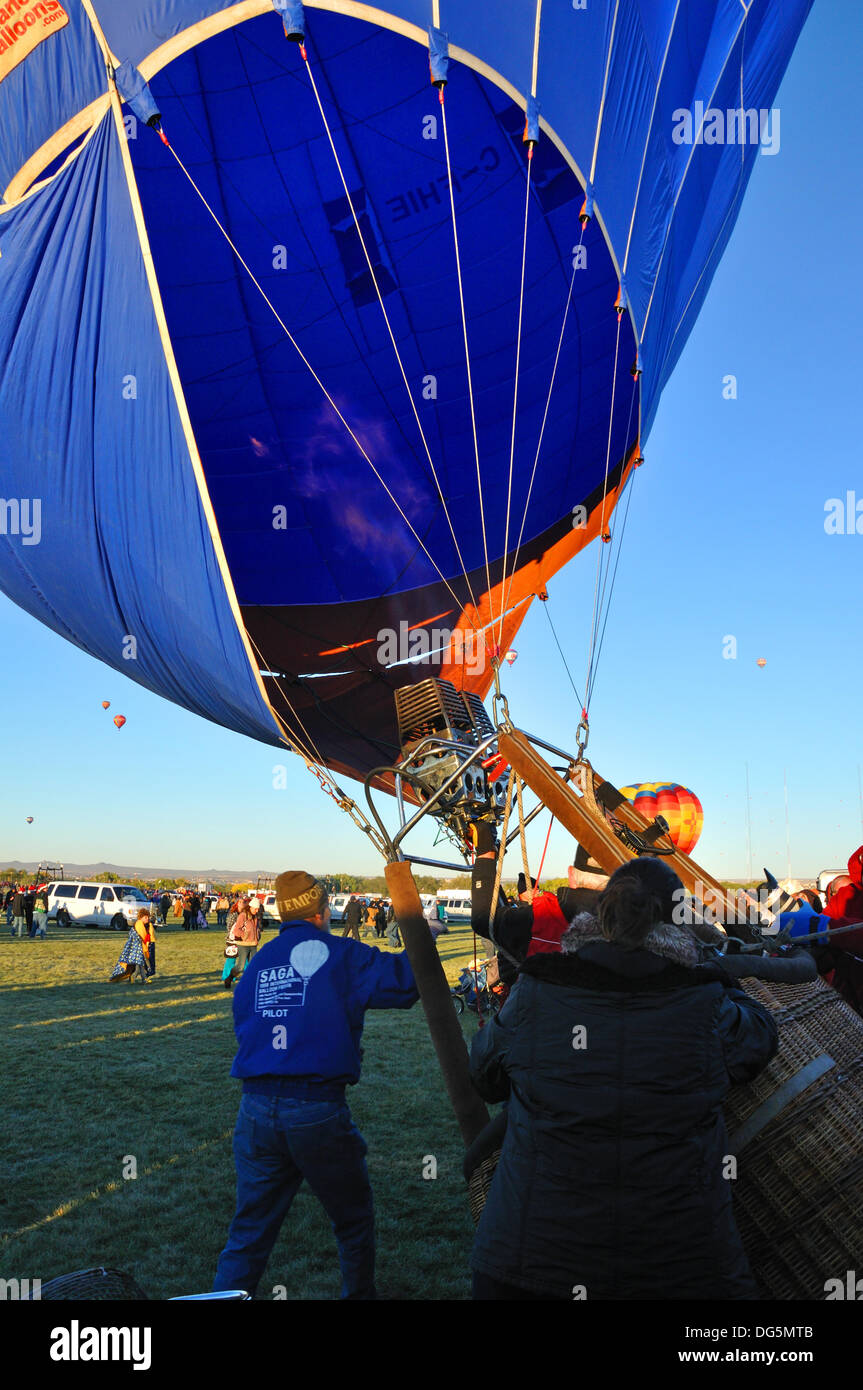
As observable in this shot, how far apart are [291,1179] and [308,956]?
2.25 feet

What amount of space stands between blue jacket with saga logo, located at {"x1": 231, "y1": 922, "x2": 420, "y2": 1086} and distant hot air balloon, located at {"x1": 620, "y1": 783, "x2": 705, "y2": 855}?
6.88 m

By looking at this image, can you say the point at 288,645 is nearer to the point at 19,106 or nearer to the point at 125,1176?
the point at 19,106

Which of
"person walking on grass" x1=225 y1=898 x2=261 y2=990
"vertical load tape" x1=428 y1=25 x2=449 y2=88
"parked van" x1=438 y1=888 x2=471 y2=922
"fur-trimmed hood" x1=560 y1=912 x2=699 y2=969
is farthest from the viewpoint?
"parked van" x1=438 y1=888 x2=471 y2=922

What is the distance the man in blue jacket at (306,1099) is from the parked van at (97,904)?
27411 millimetres

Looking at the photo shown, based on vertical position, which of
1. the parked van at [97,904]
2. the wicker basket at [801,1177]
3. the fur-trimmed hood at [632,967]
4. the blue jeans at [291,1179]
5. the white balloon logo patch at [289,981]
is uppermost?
the fur-trimmed hood at [632,967]

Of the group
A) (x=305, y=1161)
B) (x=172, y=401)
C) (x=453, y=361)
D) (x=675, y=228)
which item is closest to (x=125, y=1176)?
(x=305, y=1161)

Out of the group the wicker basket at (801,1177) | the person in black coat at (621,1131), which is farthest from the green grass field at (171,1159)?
the person in black coat at (621,1131)

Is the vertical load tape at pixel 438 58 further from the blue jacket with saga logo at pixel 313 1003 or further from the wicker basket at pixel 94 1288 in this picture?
the wicker basket at pixel 94 1288

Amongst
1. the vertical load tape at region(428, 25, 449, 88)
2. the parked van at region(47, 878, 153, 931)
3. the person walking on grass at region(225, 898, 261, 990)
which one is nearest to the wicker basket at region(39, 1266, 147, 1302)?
the vertical load tape at region(428, 25, 449, 88)

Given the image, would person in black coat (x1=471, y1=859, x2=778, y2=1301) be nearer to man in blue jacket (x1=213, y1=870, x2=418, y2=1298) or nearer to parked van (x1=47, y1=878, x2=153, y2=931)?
man in blue jacket (x1=213, y1=870, x2=418, y2=1298)

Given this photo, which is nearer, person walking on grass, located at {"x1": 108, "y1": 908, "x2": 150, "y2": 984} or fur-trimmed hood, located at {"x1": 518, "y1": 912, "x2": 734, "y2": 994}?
fur-trimmed hood, located at {"x1": 518, "y1": 912, "x2": 734, "y2": 994}

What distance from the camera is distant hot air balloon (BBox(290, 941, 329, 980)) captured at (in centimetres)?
288

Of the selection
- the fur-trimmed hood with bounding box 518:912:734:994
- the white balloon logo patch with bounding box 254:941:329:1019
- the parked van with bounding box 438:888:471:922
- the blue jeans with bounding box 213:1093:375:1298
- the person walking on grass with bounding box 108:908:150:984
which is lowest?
the parked van with bounding box 438:888:471:922

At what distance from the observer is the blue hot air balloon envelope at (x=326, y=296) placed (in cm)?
590
